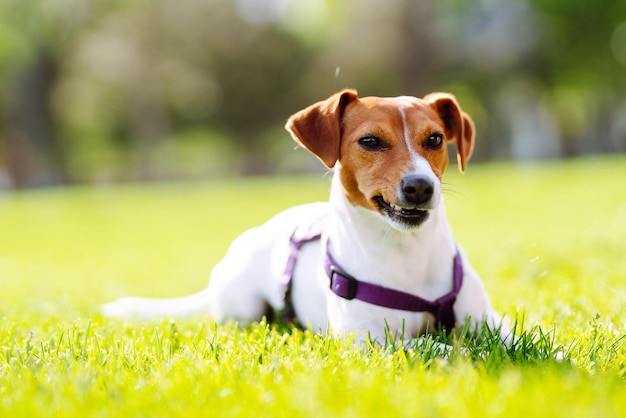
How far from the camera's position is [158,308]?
5.23m

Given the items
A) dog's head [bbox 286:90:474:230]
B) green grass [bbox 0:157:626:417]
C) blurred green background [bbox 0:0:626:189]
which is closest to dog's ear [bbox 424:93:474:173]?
dog's head [bbox 286:90:474:230]

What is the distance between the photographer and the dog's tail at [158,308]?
518cm

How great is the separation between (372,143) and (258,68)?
3467 centimetres

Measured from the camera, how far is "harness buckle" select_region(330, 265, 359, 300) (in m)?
3.85

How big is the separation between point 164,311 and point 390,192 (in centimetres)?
229

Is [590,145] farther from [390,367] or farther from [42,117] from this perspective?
[390,367]

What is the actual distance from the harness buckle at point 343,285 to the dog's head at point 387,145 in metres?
0.38

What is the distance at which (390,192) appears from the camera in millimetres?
3574

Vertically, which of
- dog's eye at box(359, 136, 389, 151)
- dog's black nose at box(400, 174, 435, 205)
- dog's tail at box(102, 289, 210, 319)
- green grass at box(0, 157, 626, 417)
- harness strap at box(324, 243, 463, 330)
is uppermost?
dog's eye at box(359, 136, 389, 151)

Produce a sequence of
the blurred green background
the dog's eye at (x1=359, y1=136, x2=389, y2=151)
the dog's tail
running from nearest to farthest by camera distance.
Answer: the dog's eye at (x1=359, y1=136, x2=389, y2=151)
the dog's tail
the blurred green background

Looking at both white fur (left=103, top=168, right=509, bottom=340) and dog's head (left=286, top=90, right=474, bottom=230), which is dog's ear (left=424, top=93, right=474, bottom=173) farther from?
white fur (left=103, top=168, right=509, bottom=340)

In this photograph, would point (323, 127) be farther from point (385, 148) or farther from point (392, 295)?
point (392, 295)

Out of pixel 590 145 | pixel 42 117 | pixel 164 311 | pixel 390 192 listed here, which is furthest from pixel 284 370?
pixel 590 145

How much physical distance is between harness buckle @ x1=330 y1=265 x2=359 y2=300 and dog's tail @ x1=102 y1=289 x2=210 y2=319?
1.60m
